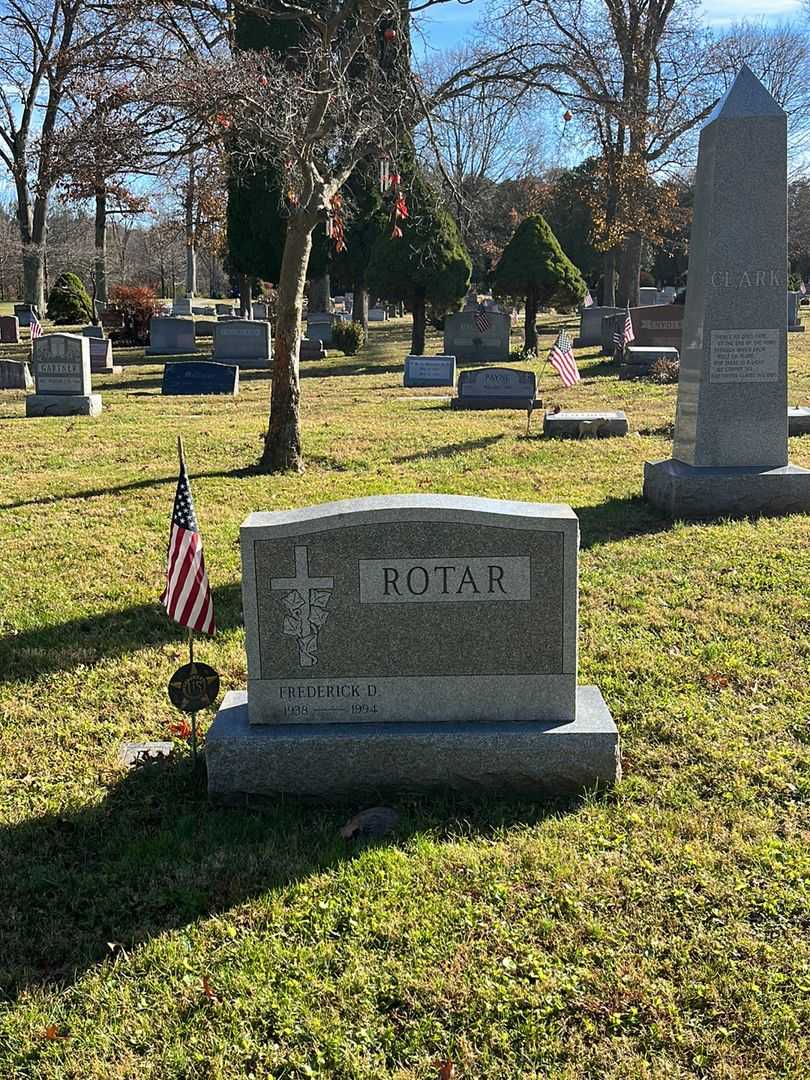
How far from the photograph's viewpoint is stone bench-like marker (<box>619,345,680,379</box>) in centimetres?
2094

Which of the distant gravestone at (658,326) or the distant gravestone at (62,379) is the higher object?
the distant gravestone at (658,326)

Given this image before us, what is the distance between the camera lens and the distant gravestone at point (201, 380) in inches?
826

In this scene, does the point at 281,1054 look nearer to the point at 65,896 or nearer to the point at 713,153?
the point at 65,896

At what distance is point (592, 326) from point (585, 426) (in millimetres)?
17802

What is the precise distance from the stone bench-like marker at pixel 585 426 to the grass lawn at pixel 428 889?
668 cm

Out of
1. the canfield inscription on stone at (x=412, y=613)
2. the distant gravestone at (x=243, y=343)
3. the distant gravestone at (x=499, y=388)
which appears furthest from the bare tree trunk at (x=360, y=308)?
the canfield inscription on stone at (x=412, y=613)

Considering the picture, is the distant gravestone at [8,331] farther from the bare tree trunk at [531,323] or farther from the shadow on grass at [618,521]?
the shadow on grass at [618,521]

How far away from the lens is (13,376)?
72.9 ft

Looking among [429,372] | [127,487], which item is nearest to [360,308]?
[429,372]

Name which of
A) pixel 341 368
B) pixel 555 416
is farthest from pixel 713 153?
pixel 341 368

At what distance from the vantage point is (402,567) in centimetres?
412

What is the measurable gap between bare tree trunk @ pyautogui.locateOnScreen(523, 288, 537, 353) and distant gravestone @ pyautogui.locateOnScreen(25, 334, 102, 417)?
13.5 m

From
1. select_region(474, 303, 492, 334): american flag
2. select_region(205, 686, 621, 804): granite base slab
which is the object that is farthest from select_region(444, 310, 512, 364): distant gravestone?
select_region(205, 686, 621, 804): granite base slab

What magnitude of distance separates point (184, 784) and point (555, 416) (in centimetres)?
1028
